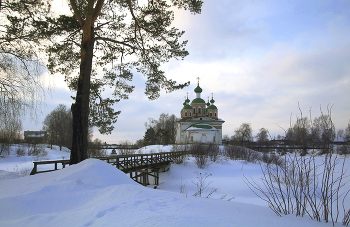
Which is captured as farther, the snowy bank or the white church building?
the white church building

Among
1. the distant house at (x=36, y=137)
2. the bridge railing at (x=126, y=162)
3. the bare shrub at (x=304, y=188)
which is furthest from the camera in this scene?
the distant house at (x=36, y=137)

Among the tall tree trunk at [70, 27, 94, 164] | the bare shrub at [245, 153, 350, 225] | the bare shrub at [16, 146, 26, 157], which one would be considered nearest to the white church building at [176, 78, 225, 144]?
the bare shrub at [16, 146, 26, 157]

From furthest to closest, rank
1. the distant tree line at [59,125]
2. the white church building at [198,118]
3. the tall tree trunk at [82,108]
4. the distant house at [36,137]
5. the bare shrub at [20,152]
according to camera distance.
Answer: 1. the white church building at [198,118]
2. the distant house at [36,137]
3. the distant tree line at [59,125]
4. the bare shrub at [20,152]
5. the tall tree trunk at [82,108]

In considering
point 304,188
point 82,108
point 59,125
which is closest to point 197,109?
point 59,125

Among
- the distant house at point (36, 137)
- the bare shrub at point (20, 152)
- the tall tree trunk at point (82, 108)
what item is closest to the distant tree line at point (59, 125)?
the distant house at point (36, 137)

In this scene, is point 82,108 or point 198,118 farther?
point 198,118

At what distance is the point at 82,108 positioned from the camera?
838cm

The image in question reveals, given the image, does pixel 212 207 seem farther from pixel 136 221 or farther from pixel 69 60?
pixel 69 60

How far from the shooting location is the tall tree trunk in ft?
26.7

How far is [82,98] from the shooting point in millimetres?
8445

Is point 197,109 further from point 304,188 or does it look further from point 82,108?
point 304,188

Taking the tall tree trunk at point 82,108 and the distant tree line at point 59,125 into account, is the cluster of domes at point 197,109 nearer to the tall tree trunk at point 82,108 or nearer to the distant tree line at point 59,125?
the distant tree line at point 59,125

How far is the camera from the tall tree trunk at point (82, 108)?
8.15 metres

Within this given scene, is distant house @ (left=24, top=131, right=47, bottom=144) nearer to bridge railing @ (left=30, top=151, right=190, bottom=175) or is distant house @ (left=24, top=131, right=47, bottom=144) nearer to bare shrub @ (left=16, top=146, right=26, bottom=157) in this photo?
bare shrub @ (left=16, top=146, right=26, bottom=157)
